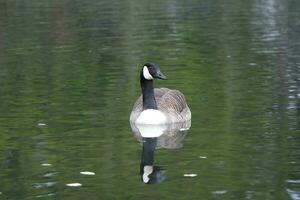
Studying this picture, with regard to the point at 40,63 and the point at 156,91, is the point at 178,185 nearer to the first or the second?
the point at 156,91

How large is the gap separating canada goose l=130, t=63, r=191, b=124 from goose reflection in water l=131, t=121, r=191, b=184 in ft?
0.40

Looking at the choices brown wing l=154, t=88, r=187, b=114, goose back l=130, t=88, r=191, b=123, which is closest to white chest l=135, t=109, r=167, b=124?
goose back l=130, t=88, r=191, b=123

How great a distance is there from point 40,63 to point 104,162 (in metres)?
12.0

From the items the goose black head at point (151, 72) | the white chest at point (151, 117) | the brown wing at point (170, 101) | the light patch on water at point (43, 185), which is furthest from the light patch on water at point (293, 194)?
the goose black head at point (151, 72)

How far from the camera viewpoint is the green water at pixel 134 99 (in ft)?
42.4

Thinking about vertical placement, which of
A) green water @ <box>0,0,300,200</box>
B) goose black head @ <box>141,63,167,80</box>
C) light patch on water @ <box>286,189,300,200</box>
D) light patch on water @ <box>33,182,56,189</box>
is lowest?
green water @ <box>0,0,300,200</box>

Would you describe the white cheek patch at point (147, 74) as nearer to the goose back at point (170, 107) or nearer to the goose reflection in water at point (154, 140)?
the goose back at point (170, 107)

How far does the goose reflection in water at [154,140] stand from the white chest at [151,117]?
8 centimetres

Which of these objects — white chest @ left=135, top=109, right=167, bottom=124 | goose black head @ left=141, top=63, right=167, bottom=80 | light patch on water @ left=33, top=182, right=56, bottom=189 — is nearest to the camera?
light patch on water @ left=33, top=182, right=56, bottom=189

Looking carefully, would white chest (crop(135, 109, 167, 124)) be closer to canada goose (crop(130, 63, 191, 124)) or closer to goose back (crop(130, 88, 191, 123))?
canada goose (crop(130, 63, 191, 124))

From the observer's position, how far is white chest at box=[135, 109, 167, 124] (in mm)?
17203

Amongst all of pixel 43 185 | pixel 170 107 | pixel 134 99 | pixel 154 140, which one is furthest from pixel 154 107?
pixel 43 185

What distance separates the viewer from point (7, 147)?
1546 centimetres

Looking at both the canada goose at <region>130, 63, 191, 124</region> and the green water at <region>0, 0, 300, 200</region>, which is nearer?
the green water at <region>0, 0, 300, 200</region>
